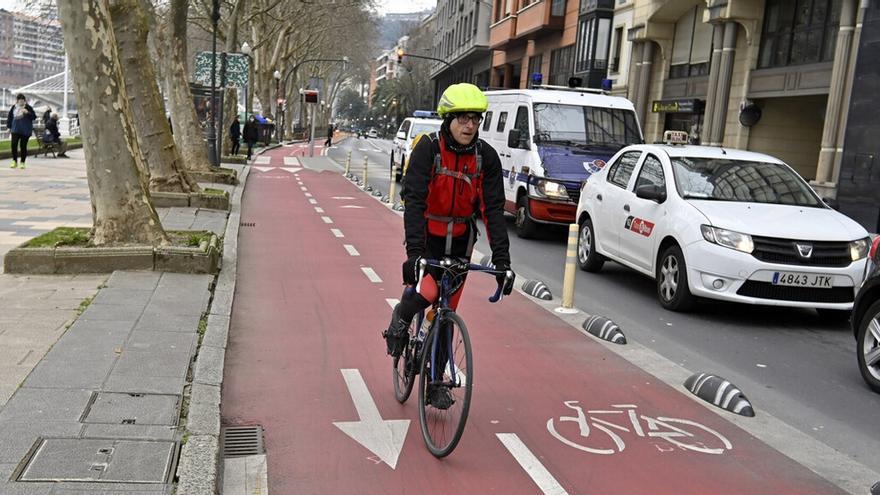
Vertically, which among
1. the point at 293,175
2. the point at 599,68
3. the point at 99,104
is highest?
the point at 599,68

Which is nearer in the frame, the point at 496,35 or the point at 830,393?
the point at 830,393

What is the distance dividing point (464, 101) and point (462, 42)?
212 feet

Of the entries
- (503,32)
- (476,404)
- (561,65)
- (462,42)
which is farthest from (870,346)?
(462,42)

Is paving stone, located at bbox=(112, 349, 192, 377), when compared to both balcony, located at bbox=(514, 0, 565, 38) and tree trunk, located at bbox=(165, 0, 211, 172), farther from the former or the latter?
Result: balcony, located at bbox=(514, 0, 565, 38)

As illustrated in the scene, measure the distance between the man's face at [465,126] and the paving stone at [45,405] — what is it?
248cm

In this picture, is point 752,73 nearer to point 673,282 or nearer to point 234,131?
point 673,282

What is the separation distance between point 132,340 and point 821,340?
239 inches

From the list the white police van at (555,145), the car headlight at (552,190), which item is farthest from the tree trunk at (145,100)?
the car headlight at (552,190)

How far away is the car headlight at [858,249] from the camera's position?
8398 millimetres

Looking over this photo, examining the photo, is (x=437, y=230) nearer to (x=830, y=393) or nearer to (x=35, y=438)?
(x=35, y=438)

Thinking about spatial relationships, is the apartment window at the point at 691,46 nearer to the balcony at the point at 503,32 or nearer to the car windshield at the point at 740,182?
the balcony at the point at 503,32

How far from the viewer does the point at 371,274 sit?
34.2ft

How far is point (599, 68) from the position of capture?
35656 millimetres

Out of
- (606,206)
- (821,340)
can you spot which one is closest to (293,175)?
(606,206)
